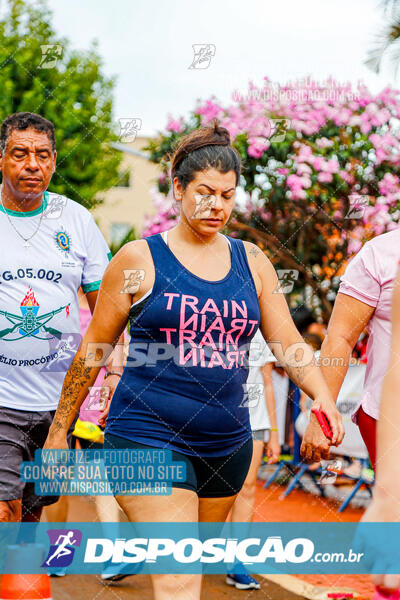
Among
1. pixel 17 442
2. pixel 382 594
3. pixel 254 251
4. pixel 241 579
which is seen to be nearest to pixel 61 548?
pixel 241 579

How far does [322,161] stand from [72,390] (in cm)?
573

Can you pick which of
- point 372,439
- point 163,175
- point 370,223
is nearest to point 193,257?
point 372,439

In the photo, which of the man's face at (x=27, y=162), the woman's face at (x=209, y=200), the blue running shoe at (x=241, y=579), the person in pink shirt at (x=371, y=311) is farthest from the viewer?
the blue running shoe at (x=241, y=579)

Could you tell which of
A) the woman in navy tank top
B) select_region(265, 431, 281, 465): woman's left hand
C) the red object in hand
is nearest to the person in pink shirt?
the woman in navy tank top

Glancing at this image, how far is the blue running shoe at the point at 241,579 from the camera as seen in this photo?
495 cm

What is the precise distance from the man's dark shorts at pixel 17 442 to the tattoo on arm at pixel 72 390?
391 millimetres

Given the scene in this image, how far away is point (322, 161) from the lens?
830 centimetres

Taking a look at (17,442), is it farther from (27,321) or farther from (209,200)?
(209,200)

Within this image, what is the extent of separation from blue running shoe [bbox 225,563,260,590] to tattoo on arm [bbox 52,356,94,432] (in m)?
2.33

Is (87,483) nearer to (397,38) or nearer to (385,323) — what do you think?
(385,323)

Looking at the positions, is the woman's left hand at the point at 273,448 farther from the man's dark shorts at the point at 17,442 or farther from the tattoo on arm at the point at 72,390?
the tattoo on arm at the point at 72,390

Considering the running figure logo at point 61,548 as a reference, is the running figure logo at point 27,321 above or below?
above

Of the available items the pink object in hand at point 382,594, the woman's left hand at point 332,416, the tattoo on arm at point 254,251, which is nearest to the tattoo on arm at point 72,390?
the tattoo on arm at point 254,251

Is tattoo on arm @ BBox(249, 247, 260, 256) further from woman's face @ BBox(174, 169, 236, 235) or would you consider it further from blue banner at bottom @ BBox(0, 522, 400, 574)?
blue banner at bottom @ BBox(0, 522, 400, 574)
